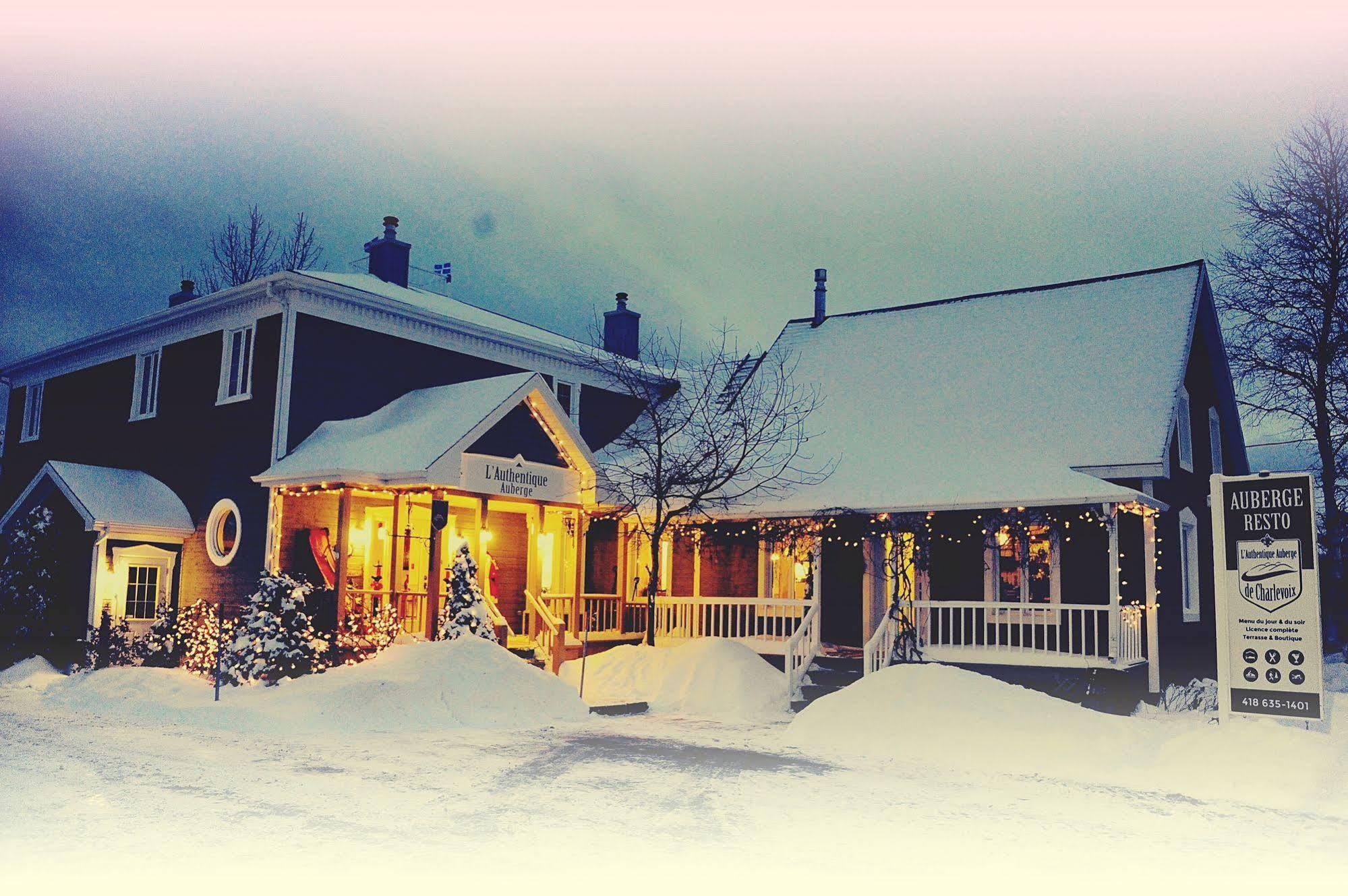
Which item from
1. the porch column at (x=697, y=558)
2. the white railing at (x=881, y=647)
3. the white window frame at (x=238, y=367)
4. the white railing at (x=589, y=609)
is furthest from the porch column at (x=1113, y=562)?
the white window frame at (x=238, y=367)

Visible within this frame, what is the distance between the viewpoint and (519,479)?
17.2m

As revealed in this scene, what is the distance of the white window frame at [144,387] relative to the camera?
21.1 meters

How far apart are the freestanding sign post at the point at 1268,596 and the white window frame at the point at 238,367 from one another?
15249 mm

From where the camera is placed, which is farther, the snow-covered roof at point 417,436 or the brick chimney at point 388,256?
the brick chimney at point 388,256

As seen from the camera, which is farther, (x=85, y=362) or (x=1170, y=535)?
(x=85, y=362)

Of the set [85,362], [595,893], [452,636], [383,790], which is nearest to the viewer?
[595,893]

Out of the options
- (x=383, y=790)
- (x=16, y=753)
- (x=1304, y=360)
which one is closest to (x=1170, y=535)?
(x=1304, y=360)

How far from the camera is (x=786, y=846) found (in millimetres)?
7586

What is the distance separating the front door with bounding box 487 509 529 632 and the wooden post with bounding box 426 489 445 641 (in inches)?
156

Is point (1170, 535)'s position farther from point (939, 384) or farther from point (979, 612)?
point (939, 384)

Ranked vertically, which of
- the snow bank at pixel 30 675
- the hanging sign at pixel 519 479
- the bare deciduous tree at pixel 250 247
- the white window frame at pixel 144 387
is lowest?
the snow bank at pixel 30 675

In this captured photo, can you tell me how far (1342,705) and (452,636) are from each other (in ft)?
41.9

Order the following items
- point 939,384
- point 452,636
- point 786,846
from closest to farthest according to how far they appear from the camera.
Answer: point 786,846, point 452,636, point 939,384

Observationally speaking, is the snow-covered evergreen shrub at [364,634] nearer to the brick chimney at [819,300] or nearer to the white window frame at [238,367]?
the white window frame at [238,367]
